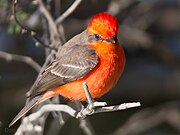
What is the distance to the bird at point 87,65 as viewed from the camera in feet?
18.8

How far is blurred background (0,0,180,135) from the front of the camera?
8000 millimetres

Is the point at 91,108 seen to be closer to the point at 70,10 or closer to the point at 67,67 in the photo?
the point at 67,67

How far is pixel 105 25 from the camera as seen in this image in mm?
5645

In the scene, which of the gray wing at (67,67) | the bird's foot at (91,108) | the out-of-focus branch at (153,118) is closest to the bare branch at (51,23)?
the gray wing at (67,67)

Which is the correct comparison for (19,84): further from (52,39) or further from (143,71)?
(52,39)

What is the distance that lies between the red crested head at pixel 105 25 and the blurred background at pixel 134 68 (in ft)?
6.01

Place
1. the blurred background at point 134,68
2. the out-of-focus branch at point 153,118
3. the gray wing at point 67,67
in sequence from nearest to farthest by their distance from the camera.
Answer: the gray wing at point 67,67
the out-of-focus branch at point 153,118
the blurred background at point 134,68

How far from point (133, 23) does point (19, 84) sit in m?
1.89

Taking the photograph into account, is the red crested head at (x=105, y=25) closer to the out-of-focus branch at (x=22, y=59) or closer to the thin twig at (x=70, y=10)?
the thin twig at (x=70, y=10)

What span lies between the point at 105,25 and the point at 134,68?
327cm

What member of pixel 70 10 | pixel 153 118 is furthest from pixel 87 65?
pixel 153 118

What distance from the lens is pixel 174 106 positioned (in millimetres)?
8102

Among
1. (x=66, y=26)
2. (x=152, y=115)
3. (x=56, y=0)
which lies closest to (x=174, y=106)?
(x=152, y=115)

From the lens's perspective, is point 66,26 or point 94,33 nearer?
point 94,33
